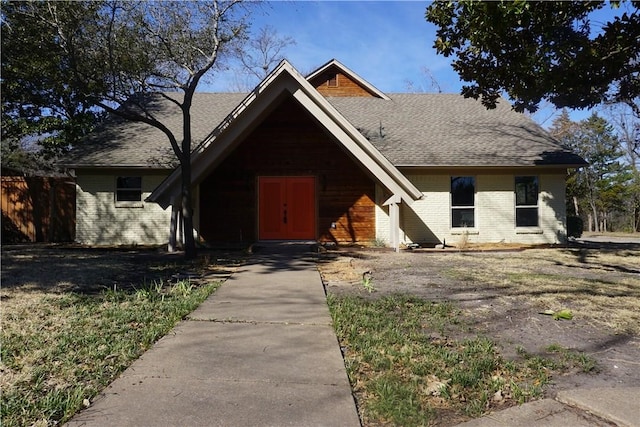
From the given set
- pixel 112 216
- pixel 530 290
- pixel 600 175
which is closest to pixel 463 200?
pixel 530 290

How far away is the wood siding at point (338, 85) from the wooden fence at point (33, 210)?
11884mm

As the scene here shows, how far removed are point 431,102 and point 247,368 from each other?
18.5m

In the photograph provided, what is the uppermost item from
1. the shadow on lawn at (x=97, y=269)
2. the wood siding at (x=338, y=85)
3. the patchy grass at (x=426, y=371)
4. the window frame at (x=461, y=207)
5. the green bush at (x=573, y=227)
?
the wood siding at (x=338, y=85)

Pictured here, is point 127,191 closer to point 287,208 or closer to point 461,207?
point 287,208

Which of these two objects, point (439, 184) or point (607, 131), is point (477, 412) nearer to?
point (439, 184)

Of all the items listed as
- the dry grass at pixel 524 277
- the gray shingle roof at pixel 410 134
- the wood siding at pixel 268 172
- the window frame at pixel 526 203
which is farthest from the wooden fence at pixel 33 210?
the window frame at pixel 526 203

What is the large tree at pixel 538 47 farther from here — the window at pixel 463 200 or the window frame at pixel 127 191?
the window frame at pixel 127 191

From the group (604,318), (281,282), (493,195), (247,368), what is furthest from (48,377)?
(493,195)

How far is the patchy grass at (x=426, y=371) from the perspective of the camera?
10.6 ft

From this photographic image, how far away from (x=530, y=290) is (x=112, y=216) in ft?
43.9

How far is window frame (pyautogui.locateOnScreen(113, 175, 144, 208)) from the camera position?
50.2ft

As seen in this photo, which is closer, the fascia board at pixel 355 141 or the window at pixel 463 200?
the fascia board at pixel 355 141

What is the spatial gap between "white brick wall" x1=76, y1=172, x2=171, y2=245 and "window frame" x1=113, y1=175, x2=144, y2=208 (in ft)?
0.27

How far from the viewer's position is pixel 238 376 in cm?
372
